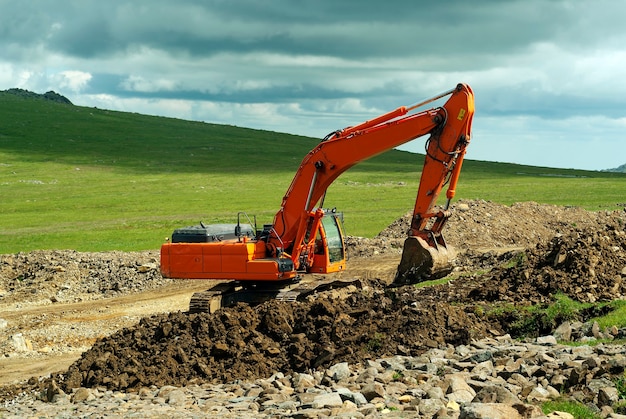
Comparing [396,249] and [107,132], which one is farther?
[107,132]

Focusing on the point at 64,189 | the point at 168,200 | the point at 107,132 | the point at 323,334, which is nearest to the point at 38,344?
the point at 323,334

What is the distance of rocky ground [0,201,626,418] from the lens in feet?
38.9

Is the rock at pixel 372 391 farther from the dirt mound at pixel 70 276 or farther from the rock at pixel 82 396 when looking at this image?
the dirt mound at pixel 70 276

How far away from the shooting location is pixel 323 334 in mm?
16094

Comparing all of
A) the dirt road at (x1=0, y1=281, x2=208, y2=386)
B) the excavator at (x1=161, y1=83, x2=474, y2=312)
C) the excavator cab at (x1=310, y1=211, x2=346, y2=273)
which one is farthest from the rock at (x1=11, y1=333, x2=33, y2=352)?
the excavator cab at (x1=310, y1=211, x2=346, y2=273)

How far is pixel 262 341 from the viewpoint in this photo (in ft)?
53.2

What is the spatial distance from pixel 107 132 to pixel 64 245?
79528mm

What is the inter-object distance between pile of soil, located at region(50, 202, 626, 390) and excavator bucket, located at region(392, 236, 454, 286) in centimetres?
74

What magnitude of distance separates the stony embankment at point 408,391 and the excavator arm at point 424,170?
6004 mm

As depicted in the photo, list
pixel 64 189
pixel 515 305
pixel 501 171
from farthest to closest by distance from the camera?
pixel 501 171
pixel 64 189
pixel 515 305

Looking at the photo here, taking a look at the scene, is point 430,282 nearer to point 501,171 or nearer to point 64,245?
point 64,245

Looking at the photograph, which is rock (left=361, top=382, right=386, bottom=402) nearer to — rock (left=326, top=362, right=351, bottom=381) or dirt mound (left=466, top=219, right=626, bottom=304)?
rock (left=326, top=362, right=351, bottom=381)

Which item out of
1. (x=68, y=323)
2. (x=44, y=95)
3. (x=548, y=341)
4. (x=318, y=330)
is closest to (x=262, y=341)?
(x=318, y=330)

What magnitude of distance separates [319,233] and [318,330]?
5325 millimetres
